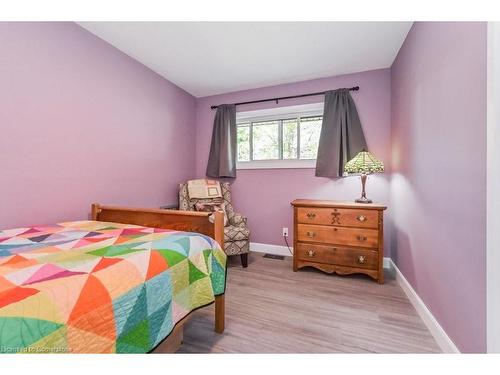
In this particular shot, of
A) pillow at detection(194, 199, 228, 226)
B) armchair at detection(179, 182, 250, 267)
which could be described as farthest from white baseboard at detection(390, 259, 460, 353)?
pillow at detection(194, 199, 228, 226)

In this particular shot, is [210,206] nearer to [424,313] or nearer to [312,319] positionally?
[312,319]

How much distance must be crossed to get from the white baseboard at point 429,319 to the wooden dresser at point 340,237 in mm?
218

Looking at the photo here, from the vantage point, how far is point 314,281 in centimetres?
212

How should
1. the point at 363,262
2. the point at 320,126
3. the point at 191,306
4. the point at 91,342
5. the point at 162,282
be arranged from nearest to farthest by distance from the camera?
1. the point at 91,342
2. the point at 162,282
3. the point at 191,306
4. the point at 363,262
5. the point at 320,126

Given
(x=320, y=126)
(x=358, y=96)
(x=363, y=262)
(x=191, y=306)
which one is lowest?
(x=363, y=262)

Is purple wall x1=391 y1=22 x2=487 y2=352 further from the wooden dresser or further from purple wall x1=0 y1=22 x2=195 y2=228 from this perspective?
purple wall x1=0 y1=22 x2=195 y2=228

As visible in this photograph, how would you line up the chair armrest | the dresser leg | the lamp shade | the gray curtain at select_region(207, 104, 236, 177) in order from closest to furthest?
the dresser leg < the lamp shade < the chair armrest < the gray curtain at select_region(207, 104, 236, 177)

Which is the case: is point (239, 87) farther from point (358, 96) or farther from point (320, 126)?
point (358, 96)

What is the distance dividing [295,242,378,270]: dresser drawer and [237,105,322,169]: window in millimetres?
1046

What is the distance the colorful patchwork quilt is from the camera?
56 cm

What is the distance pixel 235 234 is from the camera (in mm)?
2371

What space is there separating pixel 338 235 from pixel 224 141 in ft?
6.16

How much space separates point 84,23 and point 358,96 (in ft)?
9.05

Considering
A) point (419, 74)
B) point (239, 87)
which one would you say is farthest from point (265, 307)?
point (239, 87)
